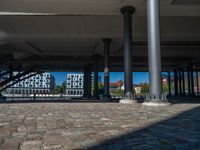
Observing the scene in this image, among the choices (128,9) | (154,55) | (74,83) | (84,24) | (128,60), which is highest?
(84,24)

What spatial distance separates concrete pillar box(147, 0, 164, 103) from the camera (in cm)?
1272

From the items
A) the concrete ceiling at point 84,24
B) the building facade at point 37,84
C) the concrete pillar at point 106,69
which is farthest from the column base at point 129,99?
the building facade at point 37,84

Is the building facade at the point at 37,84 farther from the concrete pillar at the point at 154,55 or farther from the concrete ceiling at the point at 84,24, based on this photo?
the concrete pillar at the point at 154,55

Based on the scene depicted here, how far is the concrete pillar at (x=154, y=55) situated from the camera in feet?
41.7

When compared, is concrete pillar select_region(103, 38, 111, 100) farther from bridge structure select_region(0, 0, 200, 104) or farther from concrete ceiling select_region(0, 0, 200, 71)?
concrete ceiling select_region(0, 0, 200, 71)

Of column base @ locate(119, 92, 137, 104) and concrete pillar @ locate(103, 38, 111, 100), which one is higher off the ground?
concrete pillar @ locate(103, 38, 111, 100)

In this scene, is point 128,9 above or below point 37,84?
above

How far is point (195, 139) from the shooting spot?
4129 mm

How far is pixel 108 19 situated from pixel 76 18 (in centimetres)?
310

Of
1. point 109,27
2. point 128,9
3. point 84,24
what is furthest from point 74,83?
point 128,9

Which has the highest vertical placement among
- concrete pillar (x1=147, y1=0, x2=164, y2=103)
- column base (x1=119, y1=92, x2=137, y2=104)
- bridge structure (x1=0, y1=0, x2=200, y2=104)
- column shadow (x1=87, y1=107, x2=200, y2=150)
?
bridge structure (x1=0, y1=0, x2=200, y2=104)

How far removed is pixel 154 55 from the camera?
13094 millimetres

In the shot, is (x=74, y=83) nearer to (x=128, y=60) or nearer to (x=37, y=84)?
(x=37, y=84)

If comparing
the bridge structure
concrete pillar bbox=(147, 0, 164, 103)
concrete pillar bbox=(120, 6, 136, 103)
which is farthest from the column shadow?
concrete pillar bbox=(120, 6, 136, 103)
